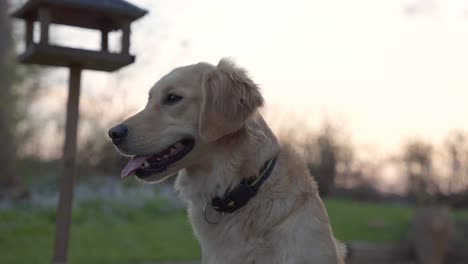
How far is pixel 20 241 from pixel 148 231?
A: 2.15m

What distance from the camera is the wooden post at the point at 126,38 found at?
4.67 metres

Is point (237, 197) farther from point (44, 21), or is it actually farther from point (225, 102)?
point (44, 21)

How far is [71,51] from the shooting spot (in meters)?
4.49

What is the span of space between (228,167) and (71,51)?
5.97ft

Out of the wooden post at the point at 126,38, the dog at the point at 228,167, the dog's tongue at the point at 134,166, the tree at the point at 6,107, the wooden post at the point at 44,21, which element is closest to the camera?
the dog at the point at 228,167

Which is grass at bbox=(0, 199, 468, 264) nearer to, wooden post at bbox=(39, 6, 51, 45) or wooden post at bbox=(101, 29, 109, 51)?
wooden post at bbox=(101, 29, 109, 51)

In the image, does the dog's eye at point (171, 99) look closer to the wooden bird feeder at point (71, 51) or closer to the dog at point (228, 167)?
the dog at point (228, 167)

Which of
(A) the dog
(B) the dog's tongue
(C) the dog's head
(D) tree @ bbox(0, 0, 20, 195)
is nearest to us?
(A) the dog

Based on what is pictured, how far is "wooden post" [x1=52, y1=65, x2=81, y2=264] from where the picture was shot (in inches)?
188

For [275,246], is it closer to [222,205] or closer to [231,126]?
[222,205]

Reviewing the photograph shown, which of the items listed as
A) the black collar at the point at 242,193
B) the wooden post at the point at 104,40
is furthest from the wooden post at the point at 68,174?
the black collar at the point at 242,193

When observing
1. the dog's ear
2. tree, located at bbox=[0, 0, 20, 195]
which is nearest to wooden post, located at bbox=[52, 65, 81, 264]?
the dog's ear

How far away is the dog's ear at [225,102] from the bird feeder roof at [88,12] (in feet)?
4.98

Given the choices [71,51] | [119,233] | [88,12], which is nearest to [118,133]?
[71,51]
